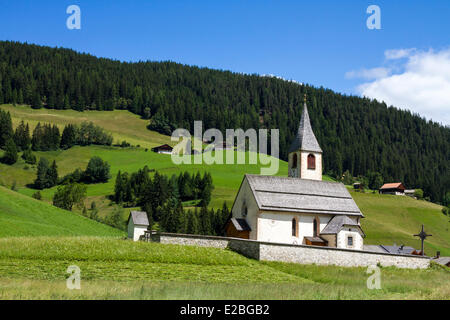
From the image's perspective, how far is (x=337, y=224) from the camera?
153 feet

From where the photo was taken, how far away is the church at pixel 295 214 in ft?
Answer: 150

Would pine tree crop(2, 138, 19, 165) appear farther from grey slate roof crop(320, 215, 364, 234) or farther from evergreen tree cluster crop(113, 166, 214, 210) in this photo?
grey slate roof crop(320, 215, 364, 234)

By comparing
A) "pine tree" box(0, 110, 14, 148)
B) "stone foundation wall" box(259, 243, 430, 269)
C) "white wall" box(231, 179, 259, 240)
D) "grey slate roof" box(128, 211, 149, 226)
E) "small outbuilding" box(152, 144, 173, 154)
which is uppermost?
"pine tree" box(0, 110, 14, 148)

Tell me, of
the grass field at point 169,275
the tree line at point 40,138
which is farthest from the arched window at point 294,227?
the tree line at point 40,138

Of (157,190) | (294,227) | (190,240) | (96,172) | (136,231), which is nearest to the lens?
(190,240)

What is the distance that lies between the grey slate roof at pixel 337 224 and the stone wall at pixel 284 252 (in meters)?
5.17

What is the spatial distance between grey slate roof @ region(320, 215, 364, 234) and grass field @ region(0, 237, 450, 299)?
656 centimetres

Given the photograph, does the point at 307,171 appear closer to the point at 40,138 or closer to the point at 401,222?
the point at 401,222

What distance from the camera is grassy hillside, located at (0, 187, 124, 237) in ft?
166

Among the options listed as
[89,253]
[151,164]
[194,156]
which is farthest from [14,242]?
[194,156]

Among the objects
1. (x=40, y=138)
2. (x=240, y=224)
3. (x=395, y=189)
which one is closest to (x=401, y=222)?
(x=395, y=189)

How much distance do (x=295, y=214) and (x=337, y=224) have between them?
4.02m

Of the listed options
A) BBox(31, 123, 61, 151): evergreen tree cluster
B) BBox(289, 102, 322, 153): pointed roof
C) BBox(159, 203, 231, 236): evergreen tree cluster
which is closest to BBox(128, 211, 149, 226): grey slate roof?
BBox(289, 102, 322, 153): pointed roof
